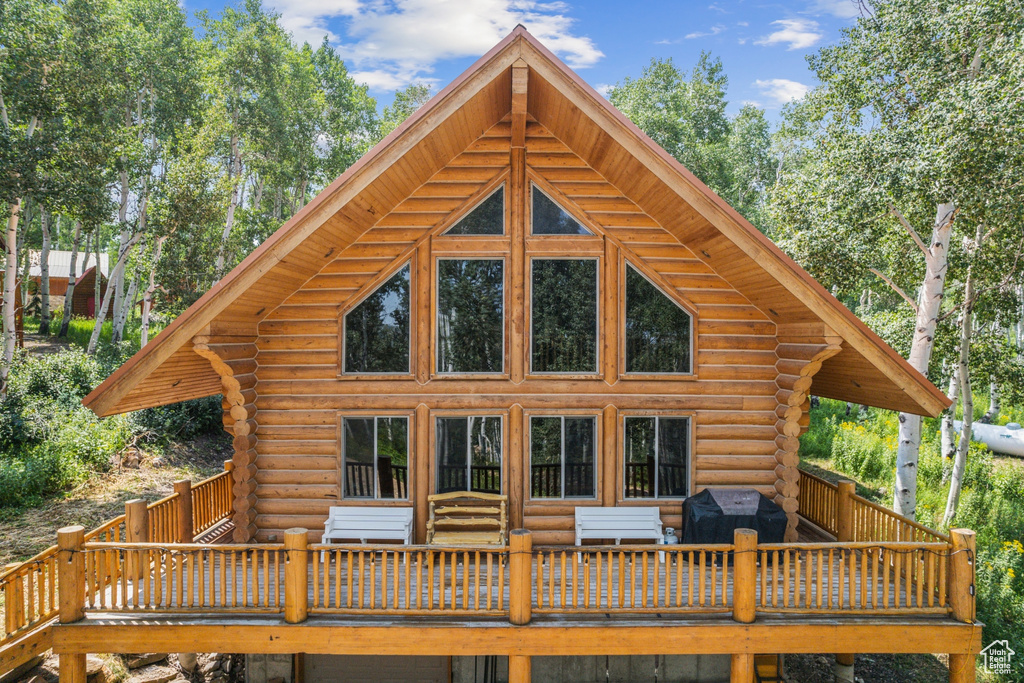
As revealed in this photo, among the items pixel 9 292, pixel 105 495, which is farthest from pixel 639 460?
pixel 9 292

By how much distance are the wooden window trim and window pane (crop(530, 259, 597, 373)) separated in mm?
390

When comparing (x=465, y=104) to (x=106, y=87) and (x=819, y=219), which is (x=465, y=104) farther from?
(x=106, y=87)

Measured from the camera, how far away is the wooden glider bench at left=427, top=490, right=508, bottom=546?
8062 millimetres

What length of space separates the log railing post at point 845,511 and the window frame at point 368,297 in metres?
6.79

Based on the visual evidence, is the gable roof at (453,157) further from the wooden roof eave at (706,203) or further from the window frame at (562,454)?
the window frame at (562,454)

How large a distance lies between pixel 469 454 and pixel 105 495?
10616mm

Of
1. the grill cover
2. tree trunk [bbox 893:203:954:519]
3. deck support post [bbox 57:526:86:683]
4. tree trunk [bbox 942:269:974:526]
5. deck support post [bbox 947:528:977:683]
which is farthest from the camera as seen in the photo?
tree trunk [bbox 942:269:974:526]

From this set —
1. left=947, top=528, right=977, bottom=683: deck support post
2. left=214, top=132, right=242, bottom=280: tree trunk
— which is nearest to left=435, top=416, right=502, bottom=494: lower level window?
left=947, top=528, right=977, bottom=683: deck support post

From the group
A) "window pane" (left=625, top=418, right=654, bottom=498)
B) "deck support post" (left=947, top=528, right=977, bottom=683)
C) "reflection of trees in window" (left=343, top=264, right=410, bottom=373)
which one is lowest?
"deck support post" (left=947, top=528, right=977, bottom=683)

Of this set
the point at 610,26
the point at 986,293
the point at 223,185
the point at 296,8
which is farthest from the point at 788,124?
the point at 223,185

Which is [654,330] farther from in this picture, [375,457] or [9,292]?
[9,292]

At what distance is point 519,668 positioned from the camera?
6305mm

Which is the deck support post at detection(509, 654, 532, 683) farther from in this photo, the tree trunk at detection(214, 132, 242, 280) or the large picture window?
the tree trunk at detection(214, 132, 242, 280)

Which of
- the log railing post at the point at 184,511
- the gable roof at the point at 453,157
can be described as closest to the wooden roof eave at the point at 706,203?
the gable roof at the point at 453,157
